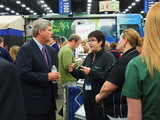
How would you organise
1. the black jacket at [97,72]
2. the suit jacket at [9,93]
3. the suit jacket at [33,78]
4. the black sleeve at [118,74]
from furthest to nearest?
the black jacket at [97,72] → the suit jacket at [33,78] → the black sleeve at [118,74] → the suit jacket at [9,93]

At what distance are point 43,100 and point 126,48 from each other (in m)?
1.09

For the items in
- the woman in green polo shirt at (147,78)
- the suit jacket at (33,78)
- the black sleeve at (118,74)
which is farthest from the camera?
the suit jacket at (33,78)

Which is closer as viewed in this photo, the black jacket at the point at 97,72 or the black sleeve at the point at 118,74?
the black sleeve at the point at 118,74

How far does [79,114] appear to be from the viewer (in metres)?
3.26

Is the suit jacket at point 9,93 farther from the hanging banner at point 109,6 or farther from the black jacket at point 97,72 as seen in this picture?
the hanging banner at point 109,6

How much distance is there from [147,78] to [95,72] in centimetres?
131

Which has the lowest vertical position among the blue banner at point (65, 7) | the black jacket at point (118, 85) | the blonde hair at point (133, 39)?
the black jacket at point (118, 85)

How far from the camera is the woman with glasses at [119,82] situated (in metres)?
1.95

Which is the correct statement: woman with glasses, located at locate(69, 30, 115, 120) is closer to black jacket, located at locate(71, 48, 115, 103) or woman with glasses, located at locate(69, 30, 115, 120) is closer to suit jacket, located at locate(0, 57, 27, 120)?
black jacket, located at locate(71, 48, 115, 103)

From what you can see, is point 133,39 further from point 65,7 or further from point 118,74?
point 65,7

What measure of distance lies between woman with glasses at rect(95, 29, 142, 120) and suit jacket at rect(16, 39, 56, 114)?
24.9 inches

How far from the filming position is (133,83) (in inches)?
47.1

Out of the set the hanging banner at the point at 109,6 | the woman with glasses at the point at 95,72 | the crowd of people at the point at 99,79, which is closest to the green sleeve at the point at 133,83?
the crowd of people at the point at 99,79

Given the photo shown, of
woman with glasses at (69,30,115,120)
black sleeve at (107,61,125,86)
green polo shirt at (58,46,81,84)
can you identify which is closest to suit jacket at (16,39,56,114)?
woman with glasses at (69,30,115,120)
